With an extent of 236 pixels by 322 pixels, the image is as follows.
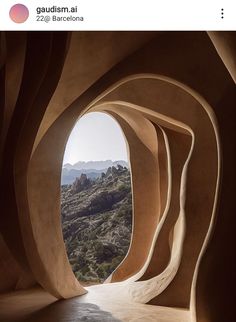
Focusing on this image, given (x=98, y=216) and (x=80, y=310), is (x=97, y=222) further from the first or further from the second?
(x=80, y=310)

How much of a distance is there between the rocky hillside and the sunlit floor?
41.0 ft

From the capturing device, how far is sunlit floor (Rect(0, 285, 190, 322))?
7824mm

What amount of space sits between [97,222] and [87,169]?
640 cm

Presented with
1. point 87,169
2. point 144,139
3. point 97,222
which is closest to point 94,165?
point 87,169

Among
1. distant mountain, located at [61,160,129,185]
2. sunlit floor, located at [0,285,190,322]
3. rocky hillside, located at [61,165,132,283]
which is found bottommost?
sunlit floor, located at [0,285,190,322]
